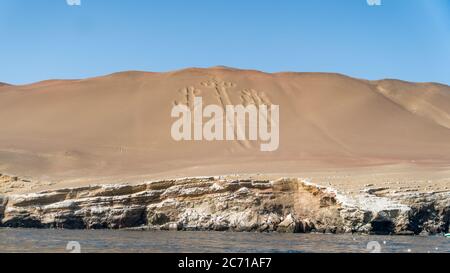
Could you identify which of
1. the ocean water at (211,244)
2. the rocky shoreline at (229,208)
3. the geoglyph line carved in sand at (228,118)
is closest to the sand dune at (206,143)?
the geoglyph line carved in sand at (228,118)

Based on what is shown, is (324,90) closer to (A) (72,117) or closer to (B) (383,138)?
(B) (383,138)

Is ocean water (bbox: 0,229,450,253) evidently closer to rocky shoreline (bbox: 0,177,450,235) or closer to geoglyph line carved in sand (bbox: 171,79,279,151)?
rocky shoreline (bbox: 0,177,450,235)

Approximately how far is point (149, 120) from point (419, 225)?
3635 centimetres

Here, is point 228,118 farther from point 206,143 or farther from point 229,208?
point 229,208

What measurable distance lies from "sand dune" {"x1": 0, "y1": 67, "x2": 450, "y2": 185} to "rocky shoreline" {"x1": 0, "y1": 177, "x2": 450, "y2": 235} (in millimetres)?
8617

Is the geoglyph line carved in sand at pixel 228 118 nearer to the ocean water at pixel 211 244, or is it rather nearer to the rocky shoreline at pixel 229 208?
the rocky shoreline at pixel 229 208

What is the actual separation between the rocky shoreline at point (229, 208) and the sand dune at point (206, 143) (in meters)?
8.62

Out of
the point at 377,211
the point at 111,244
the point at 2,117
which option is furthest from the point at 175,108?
the point at 111,244

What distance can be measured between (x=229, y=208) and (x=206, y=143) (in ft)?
80.2

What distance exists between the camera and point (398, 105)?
75.8 meters

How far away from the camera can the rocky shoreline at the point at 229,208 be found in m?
34.2
